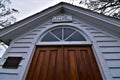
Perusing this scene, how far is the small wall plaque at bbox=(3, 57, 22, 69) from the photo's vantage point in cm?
266

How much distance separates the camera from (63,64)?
8.51 feet

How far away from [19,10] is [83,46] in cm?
687

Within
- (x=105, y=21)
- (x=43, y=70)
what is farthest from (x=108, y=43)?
(x=43, y=70)

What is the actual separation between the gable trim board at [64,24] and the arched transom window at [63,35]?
14 centimetres

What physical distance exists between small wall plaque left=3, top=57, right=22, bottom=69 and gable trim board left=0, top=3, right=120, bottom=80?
10 centimetres

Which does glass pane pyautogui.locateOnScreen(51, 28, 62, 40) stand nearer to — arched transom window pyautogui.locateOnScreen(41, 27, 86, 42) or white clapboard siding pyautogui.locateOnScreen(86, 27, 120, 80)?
arched transom window pyautogui.locateOnScreen(41, 27, 86, 42)

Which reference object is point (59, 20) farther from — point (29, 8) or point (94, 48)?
point (29, 8)

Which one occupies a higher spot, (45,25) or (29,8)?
(29,8)

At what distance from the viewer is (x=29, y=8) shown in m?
8.12

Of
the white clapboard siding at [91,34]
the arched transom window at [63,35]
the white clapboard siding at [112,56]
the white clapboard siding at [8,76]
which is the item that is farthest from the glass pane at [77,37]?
the white clapboard siding at [8,76]

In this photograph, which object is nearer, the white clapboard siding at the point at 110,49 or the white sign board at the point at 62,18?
the white clapboard siding at the point at 110,49

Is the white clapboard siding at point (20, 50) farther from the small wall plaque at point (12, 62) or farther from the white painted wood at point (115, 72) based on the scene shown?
the white painted wood at point (115, 72)

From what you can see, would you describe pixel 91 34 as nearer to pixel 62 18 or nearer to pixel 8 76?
pixel 62 18

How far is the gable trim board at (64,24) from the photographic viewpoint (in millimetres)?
2491
